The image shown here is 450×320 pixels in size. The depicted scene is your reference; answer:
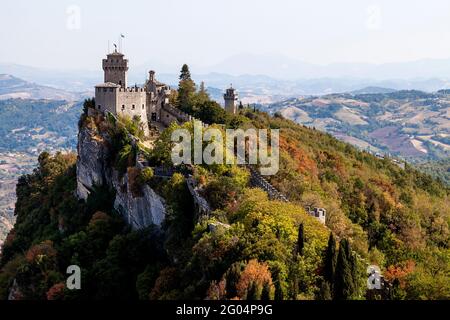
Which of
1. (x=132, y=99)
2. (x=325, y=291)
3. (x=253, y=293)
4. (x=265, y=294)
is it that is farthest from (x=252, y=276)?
(x=132, y=99)

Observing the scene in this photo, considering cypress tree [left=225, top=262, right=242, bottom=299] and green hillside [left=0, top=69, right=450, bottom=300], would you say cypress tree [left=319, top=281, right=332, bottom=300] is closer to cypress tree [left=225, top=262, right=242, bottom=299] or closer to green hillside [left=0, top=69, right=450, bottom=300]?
green hillside [left=0, top=69, right=450, bottom=300]

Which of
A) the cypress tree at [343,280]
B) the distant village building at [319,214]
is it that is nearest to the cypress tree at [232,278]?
the cypress tree at [343,280]

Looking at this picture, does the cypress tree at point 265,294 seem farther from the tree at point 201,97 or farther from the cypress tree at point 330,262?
the tree at point 201,97

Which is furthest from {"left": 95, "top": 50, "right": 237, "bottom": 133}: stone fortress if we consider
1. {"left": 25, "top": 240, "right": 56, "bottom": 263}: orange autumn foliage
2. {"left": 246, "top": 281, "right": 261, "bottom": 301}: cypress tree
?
{"left": 246, "top": 281, "right": 261, "bottom": 301}: cypress tree

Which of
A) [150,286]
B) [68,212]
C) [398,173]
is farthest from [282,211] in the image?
[398,173]

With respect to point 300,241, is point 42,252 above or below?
below

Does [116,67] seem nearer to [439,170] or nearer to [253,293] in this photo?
[253,293]
